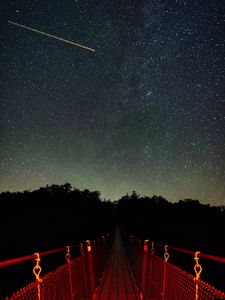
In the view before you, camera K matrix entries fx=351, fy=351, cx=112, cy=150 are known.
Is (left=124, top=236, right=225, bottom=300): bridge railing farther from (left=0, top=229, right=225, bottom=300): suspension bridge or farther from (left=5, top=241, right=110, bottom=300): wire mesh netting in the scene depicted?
(left=5, top=241, right=110, bottom=300): wire mesh netting

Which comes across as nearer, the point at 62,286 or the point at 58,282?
the point at 58,282

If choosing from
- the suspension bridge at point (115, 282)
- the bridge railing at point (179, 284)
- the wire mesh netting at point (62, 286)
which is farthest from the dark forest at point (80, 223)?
the wire mesh netting at point (62, 286)

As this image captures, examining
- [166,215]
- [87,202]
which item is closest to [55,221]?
[87,202]

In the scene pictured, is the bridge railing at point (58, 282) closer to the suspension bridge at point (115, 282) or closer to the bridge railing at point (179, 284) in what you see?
the suspension bridge at point (115, 282)

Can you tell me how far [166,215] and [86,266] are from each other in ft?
324

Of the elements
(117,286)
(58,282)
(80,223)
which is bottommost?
(117,286)

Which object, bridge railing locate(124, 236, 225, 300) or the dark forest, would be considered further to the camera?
the dark forest

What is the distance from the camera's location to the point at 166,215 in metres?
104

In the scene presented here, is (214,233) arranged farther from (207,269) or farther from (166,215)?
(207,269)

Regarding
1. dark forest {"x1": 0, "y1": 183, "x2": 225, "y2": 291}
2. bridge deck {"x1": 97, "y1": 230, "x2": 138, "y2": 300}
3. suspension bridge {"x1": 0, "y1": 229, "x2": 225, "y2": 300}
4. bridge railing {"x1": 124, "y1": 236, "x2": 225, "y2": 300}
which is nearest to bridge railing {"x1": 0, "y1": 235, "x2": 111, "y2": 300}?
suspension bridge {"x1": 0, "y1": 229, "x2": 225, "y2": 300}

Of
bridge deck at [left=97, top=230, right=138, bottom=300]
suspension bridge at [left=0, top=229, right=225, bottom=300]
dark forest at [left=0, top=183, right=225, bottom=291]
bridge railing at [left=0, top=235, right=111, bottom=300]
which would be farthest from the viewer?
dark forest at [left=0, top=183, right=225, bottom=291]

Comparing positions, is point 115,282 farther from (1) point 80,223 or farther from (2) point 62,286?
(1) point 80,223

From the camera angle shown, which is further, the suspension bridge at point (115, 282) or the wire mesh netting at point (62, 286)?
the suspension bridge at point (115, 282)

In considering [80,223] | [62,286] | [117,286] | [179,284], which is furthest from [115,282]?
[80,223]
